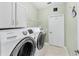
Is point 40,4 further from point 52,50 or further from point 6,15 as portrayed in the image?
point 52,50

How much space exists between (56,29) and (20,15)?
0.59 meters

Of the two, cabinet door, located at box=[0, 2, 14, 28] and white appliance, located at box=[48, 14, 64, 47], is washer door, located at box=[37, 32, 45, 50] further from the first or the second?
cabinet door, located at box=[0, 2, 14, 28]

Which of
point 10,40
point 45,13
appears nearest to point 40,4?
point 45,13

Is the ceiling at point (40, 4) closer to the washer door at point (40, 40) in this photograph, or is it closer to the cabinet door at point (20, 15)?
the cabinet door at point (20, 15)

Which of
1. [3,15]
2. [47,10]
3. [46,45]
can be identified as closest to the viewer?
[3,15]

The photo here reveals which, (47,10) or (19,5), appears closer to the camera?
(19,5)

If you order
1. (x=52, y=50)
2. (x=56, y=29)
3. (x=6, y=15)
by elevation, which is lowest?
(x=52, y=50)

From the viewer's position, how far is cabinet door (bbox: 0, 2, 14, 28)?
0.92 meters

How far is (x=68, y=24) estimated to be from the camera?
1.33 m

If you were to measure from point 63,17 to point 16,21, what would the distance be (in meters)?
0.71

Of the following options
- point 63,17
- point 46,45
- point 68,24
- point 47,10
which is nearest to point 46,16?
point 47,10

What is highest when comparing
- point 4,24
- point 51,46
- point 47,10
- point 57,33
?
point 47,10

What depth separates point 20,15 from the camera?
1.21 m

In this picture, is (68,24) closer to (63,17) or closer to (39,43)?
(63,17)
